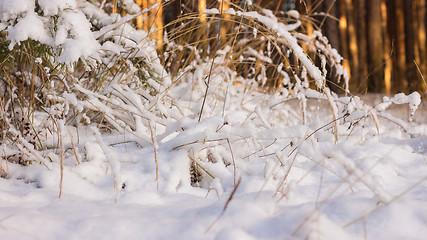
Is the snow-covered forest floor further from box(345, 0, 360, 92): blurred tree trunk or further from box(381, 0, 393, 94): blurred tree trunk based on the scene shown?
box(381, 0, 393, 94): blurred tree trunk

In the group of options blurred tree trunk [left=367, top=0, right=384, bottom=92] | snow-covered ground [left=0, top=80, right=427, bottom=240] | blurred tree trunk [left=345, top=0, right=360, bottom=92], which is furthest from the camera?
blurred tree trunk [left=345, top=0, right=360, bottom=92]

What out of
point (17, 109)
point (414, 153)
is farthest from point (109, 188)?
point (414, 153)

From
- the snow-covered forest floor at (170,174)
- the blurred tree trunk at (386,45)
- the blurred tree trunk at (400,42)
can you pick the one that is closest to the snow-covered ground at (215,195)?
the snow-covered forest floor at (170,174)

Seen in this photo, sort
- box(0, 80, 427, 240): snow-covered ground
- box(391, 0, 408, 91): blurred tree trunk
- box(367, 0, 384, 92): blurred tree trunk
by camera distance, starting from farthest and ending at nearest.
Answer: box(391, 0, 408, 91): blurred tree trunk, box(367, 0, 384, 92): blurred tree trunk, box(0, 80, 427, 240): snow-covered ground

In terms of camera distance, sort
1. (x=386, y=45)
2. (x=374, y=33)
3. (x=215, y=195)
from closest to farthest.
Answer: (x=215, y=195) → (x=374, y=33) → (x=386, y=45)

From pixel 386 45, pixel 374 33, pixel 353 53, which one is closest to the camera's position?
pixel 374 33

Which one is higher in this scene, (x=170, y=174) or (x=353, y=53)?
(x=353, y=53)

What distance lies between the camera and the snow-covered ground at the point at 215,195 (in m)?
0.71

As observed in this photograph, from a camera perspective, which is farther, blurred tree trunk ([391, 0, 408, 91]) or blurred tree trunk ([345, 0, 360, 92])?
blurred tree trunk ([391, 0, 408, 91])

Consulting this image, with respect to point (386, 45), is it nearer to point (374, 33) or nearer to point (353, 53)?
point (353, 53)

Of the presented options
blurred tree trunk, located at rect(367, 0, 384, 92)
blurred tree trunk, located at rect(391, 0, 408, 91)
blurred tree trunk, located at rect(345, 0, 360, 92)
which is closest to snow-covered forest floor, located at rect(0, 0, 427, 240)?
blurred tree trunk, located at rect(367, 0, 384, 92)

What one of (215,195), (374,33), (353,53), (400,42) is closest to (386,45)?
(400,42)

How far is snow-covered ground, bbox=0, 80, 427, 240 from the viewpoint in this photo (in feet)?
2.34

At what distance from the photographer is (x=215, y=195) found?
1.08m
